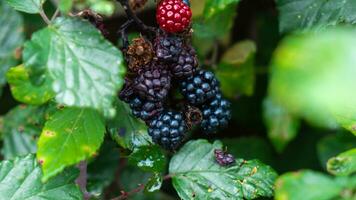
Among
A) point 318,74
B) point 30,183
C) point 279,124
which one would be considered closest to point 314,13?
point 279,124

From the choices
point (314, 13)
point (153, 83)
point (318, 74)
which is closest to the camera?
point (318, 74)

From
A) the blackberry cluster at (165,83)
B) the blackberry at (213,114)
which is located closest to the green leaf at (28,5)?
the blackberry cluster at (165,83)

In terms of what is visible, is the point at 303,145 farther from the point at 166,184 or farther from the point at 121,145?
the point at 121,145

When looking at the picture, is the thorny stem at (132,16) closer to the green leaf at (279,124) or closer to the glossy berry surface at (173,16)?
the glossy berry surface at (173,16)

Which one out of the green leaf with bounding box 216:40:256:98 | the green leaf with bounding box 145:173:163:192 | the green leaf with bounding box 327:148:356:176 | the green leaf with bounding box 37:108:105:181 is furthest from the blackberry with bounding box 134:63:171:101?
the green leaf with bounding box 216:40:256:98

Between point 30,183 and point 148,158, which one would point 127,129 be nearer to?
point 148,158

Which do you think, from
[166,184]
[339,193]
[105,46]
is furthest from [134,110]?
[166,184]
